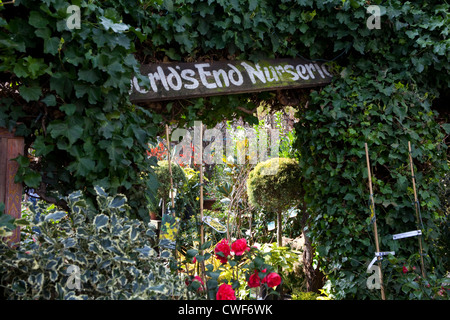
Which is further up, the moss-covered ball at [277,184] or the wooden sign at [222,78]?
the wooden sign at [222,78]

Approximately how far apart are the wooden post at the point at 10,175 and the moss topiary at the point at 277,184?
8.90 ft

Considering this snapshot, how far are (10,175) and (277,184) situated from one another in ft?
9.09

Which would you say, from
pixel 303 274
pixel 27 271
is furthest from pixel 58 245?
pixel 303 274

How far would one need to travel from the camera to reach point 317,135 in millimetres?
3354

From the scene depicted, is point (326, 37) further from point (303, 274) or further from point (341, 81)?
point (303, 274)

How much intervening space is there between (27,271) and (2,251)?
189mm

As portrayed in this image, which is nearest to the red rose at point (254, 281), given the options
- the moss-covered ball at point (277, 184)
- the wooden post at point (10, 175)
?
the wooden post at point (10, 175)

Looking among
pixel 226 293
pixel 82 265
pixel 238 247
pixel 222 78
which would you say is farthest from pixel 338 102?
pixel 82 265

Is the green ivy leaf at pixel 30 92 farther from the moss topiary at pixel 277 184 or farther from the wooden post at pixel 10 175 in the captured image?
the moss topiary at pixel 277 184

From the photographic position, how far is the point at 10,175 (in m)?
2.12

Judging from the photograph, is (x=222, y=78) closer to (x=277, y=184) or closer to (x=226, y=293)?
(x=226, y=293)

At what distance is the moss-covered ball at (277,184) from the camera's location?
4.38 m

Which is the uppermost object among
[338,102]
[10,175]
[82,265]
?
[338,102]

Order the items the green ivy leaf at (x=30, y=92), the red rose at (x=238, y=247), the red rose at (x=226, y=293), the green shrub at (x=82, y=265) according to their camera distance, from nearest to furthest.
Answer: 1. the green shrub at (x=82, y=265)
2. the red rose at (x=226, y=293)
3. the green ivy leaf at (x=30, y=92)
4. the red rose at (x=238, y=247)
